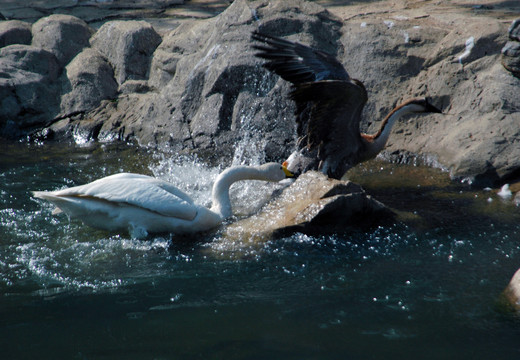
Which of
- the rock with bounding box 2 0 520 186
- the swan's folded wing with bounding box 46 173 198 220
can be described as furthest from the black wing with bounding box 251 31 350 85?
the swan's folded wing with bounding box 46 173 198 220

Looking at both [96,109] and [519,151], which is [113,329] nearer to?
[519,151]

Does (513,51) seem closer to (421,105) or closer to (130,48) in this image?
(421,105)

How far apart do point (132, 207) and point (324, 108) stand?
214 cm

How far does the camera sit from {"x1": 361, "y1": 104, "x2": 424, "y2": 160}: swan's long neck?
19.8 feet

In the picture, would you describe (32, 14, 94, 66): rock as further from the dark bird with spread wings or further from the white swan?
the white swan

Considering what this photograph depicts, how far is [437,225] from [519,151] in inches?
67.5

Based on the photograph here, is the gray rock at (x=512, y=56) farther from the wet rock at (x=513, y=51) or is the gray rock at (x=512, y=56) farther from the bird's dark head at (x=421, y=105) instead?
the bird's dark head at (x=421, y=105)

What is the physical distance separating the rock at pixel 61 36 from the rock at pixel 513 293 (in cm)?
764

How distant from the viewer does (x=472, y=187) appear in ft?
18.6

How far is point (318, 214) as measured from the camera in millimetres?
4359

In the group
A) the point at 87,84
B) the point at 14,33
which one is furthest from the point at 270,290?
the point at 14,33

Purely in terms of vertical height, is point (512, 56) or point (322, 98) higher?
point (512, 56)

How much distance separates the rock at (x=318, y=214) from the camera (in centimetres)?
437

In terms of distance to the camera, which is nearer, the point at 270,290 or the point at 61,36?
the point at 270,290
